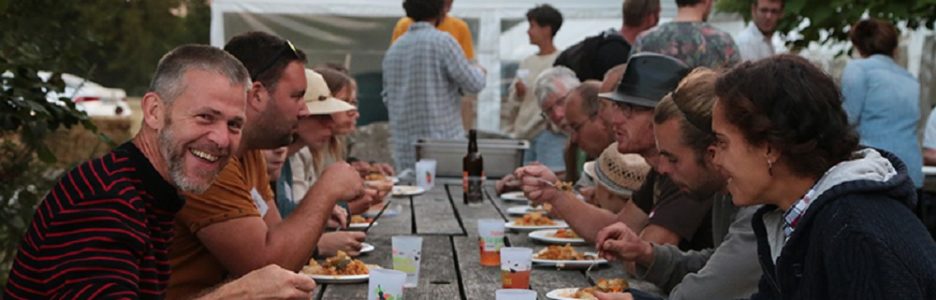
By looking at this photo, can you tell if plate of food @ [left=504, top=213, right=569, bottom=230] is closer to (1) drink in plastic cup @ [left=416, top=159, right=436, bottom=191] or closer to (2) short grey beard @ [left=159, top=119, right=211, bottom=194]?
(1) drink in plastic cup @ [left=416, top=159, right=436, bottom=191]

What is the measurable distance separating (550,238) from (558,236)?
3.3 inches

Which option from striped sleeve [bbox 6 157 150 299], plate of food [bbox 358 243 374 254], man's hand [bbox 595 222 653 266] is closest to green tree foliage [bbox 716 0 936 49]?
plate of food [bbox 358 243 374 254]

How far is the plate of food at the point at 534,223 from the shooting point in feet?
19.2

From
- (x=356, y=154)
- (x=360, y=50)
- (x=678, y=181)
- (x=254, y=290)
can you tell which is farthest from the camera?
(x=360, y=50)

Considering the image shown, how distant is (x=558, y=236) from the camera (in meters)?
5.55

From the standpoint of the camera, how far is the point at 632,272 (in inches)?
176

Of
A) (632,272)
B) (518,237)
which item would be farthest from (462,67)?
(632,272)

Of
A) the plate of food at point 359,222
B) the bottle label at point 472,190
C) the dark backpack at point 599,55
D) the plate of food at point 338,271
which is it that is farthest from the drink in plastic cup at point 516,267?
the dark backpack at point 599,55

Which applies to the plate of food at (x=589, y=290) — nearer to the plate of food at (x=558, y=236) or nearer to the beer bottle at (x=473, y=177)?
the plate of food at (x=558, y=236)

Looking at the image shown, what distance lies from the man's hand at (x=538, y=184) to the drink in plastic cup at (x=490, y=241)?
847 mm

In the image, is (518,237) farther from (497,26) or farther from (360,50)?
(360,50)

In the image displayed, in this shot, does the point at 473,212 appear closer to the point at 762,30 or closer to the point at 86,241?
the point at 762,30

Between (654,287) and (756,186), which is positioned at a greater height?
(756,186)

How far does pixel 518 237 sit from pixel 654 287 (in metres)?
1.40
